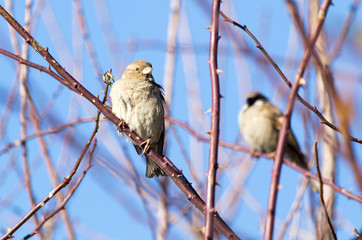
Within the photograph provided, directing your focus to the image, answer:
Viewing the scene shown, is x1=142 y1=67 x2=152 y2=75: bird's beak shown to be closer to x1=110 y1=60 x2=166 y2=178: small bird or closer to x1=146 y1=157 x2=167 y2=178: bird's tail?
x1=110 y1=60 x2=166 y2=178: small bird

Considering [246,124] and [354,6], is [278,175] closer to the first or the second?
[354,6]

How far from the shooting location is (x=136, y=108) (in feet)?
14.1

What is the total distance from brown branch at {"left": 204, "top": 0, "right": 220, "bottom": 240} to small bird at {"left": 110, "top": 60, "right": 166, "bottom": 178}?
2.62 metres

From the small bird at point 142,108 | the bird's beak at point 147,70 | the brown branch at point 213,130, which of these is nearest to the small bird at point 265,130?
the small bird at point 142,108

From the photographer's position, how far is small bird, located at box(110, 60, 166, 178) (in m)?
4.26

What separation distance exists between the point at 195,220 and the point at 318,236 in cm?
160

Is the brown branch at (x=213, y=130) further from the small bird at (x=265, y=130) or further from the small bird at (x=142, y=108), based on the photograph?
the small bird at (x=265, y=130)

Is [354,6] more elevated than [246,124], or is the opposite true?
[246,124]

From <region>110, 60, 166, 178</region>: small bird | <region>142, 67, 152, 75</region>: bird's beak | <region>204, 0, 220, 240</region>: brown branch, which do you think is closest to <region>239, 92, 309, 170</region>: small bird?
<region>110, 60, 166, 178</region>: small bird

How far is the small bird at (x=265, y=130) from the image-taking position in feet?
14.2

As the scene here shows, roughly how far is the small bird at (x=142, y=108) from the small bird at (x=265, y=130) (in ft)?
2.69

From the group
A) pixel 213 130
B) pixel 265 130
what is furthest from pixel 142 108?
pixel 213 130

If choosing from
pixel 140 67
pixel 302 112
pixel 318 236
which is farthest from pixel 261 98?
pixel 302 112

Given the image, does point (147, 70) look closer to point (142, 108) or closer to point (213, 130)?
point (142, 108)
